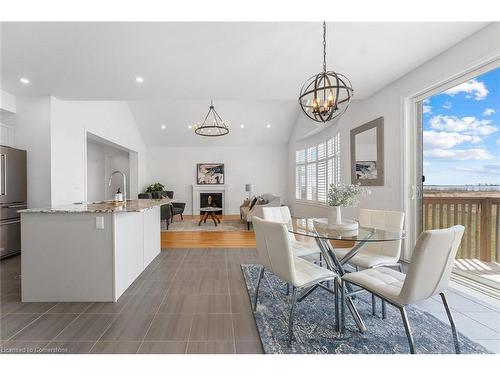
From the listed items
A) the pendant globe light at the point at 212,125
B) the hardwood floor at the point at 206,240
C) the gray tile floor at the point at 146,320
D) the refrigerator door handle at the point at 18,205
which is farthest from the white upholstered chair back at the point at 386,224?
the refrigerator door handle at the point at 18,205

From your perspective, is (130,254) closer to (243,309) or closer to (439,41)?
(243,309)

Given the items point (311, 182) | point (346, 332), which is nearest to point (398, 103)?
→ point (346, 332)

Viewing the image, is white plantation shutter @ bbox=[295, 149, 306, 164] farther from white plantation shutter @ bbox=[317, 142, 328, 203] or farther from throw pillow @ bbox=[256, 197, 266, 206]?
throw pillow @ bbox=[256, 197, 266, 206]

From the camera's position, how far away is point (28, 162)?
399 centimetres

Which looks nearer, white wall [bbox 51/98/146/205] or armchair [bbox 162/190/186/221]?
white wall [bbox 51/98/146/205]

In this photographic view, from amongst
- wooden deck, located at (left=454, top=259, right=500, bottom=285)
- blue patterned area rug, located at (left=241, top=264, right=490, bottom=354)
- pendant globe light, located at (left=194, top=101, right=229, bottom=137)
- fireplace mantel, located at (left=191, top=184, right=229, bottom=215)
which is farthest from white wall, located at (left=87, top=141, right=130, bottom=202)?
wooden deck, located at (left=454, top=259, right=500, bottom=285)

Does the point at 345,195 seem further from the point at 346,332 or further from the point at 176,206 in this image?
the point at 176,206

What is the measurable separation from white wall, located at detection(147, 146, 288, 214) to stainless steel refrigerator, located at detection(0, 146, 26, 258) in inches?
203

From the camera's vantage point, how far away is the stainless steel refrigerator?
11.8 ft

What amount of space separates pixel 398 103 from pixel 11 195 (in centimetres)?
638

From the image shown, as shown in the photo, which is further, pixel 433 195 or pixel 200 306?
pixel 433 195

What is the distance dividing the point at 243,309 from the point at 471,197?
3.32 metres

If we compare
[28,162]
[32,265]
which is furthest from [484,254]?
[28,162]

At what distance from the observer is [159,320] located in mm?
2066
